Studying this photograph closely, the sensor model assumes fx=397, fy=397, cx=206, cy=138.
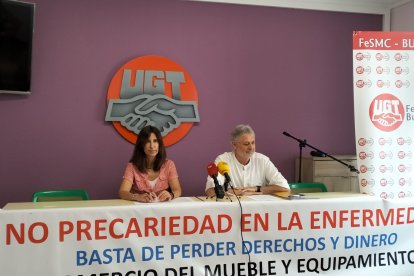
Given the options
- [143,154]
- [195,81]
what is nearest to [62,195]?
[143,154]

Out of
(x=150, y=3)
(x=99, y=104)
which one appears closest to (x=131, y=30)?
(x=150, y=3)

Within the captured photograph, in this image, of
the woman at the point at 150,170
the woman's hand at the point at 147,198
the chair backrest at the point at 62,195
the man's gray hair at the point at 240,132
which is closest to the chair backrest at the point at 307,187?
the man's gray hair at the point at 240,132

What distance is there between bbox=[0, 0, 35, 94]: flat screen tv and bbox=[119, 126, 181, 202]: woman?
133 centimetres

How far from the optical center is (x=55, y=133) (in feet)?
12.3

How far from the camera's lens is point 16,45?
346cm

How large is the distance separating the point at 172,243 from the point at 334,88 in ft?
9.63

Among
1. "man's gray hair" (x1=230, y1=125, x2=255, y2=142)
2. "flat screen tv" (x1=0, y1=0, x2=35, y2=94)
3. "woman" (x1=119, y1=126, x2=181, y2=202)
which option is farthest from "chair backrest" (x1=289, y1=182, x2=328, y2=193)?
"flat screen tv" (x1=0, y1=0, x2=35, y2=94)

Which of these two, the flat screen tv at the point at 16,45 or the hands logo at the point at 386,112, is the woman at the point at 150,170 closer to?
the flat screen tv at the point at 16,45

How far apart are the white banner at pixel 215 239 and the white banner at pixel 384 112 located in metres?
0.37

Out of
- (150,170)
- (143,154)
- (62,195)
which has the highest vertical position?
(143,154)

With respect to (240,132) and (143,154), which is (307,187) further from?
(143,154)

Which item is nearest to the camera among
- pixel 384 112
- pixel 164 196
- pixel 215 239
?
pixel 215 239

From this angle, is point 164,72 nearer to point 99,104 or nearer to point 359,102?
point 99,104

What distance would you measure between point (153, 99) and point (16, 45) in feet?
4.23
